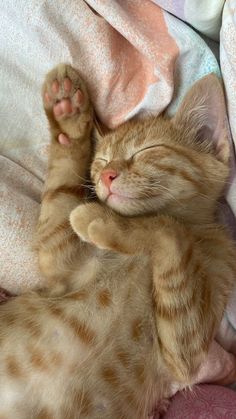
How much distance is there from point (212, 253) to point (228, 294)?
0.38 feet

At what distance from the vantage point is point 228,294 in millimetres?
1280

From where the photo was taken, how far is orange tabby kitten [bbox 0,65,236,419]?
3.89 feet

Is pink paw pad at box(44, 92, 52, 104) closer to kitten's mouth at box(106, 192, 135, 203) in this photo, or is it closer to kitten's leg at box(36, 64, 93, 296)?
kitten's leg at box(36, 64, 93, 296)

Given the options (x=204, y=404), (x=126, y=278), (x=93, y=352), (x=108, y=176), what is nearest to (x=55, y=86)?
(x=108, y=176)

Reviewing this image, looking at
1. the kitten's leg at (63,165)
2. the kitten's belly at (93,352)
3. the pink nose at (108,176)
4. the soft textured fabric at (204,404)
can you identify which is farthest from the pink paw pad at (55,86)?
the soft textured fabric at (204,404)

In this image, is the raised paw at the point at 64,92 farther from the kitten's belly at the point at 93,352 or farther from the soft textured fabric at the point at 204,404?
the soft textured fabric at the point at 204,404

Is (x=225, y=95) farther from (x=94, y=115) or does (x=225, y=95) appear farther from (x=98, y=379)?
(x=98, y=379)

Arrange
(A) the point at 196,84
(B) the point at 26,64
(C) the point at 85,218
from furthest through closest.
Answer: (B) the point at 26,64
(A) the point at 196,84
(C) the point at 85,218

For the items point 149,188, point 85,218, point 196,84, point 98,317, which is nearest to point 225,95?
point 196,84

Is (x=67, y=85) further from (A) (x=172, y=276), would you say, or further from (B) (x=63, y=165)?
(A) (x=172, y=276)

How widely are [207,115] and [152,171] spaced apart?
0.85 feet

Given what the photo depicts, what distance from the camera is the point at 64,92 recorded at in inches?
56.1

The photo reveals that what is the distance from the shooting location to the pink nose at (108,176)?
1264mm

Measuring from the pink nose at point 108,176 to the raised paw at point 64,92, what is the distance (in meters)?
0.27
